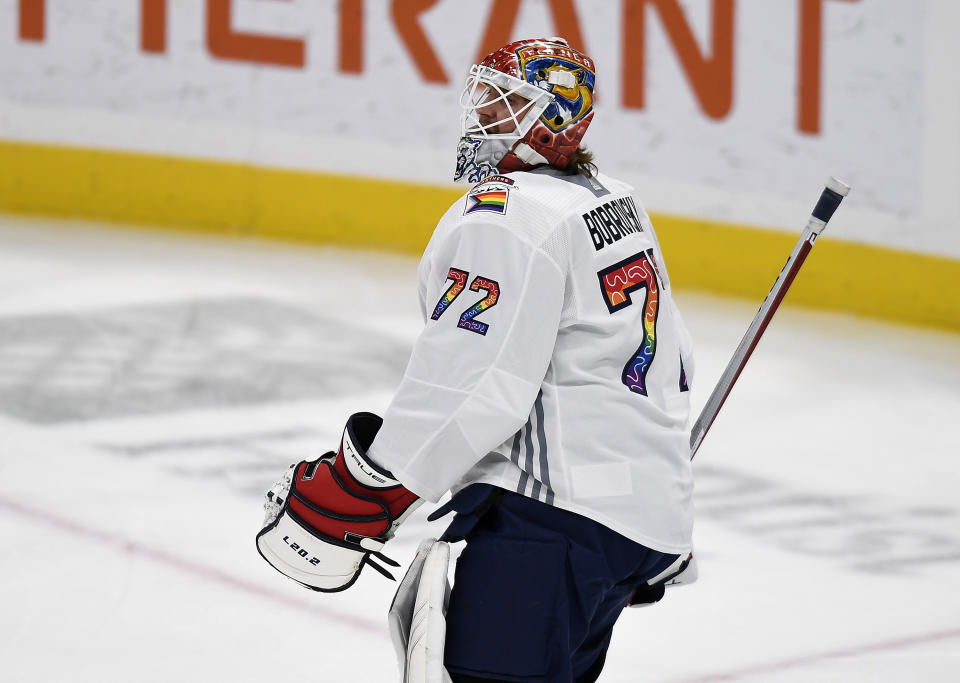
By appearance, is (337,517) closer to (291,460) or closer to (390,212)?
(291,460)

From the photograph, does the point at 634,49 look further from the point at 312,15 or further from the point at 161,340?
the point at 161,340

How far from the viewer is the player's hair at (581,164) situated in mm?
1591

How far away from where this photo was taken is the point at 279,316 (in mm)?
4566

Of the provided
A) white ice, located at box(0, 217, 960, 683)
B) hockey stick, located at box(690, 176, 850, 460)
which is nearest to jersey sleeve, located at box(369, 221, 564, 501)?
hockey stick, located at box(690, 176, 850, 460)

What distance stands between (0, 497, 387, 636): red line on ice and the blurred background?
1.40 feet

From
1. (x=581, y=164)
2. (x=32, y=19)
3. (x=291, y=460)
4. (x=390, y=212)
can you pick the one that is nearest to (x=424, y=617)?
(x=581, y=164)

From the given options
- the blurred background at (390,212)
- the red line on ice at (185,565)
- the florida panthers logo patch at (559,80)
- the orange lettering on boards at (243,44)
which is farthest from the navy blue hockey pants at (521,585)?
the orange lettering on boards at (243,44)

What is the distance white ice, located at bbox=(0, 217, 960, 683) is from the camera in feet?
7.82

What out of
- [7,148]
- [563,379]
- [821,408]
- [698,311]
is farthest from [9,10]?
[563,379]

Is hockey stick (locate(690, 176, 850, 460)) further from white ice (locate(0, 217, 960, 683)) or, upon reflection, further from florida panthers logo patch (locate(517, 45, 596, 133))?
white ice (locate(0, 217, 960, 683))

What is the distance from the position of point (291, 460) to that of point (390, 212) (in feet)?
7.59

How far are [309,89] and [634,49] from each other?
4.18 feet

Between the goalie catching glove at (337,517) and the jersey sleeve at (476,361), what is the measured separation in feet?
0.15

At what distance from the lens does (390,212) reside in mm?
5492
